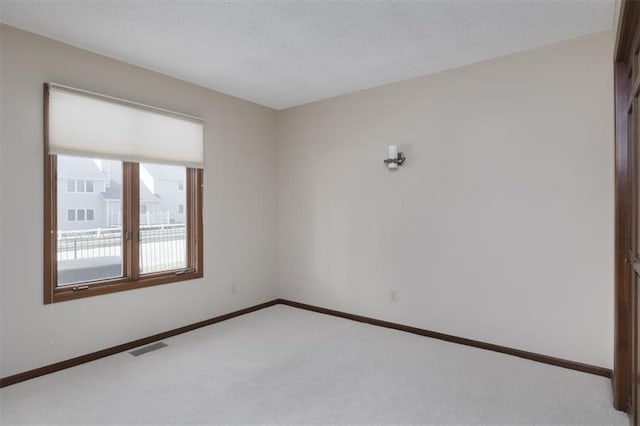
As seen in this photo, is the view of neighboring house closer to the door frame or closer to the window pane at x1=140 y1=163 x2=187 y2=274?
the window pane at x1=140 y1=163 x2=187 y2=274

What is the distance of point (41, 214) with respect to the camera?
9.07ft

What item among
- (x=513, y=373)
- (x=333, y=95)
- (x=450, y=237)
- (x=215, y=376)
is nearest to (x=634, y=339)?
(x=513, y=373)

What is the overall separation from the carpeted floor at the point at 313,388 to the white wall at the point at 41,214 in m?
0.31

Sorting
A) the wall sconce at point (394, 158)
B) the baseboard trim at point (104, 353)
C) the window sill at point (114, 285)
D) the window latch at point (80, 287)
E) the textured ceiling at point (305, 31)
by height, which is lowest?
the baseboard trim at point (104, 353)

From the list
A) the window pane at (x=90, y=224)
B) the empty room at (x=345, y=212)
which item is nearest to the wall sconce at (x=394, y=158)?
the empty room at (x=345, y=212)

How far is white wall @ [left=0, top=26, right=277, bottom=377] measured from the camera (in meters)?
2.62

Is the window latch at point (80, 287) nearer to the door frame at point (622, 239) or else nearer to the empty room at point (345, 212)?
the empty room at point (345, 212)

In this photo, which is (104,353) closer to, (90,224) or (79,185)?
(90,224)

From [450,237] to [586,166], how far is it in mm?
1185

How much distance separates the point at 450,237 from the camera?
3.42m

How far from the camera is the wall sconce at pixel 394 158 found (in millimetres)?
3697

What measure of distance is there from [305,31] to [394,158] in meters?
1.56

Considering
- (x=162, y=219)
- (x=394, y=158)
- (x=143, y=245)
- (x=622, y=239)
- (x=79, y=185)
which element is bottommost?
(x=143, y=245)

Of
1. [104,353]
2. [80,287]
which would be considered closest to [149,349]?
[104,353]
